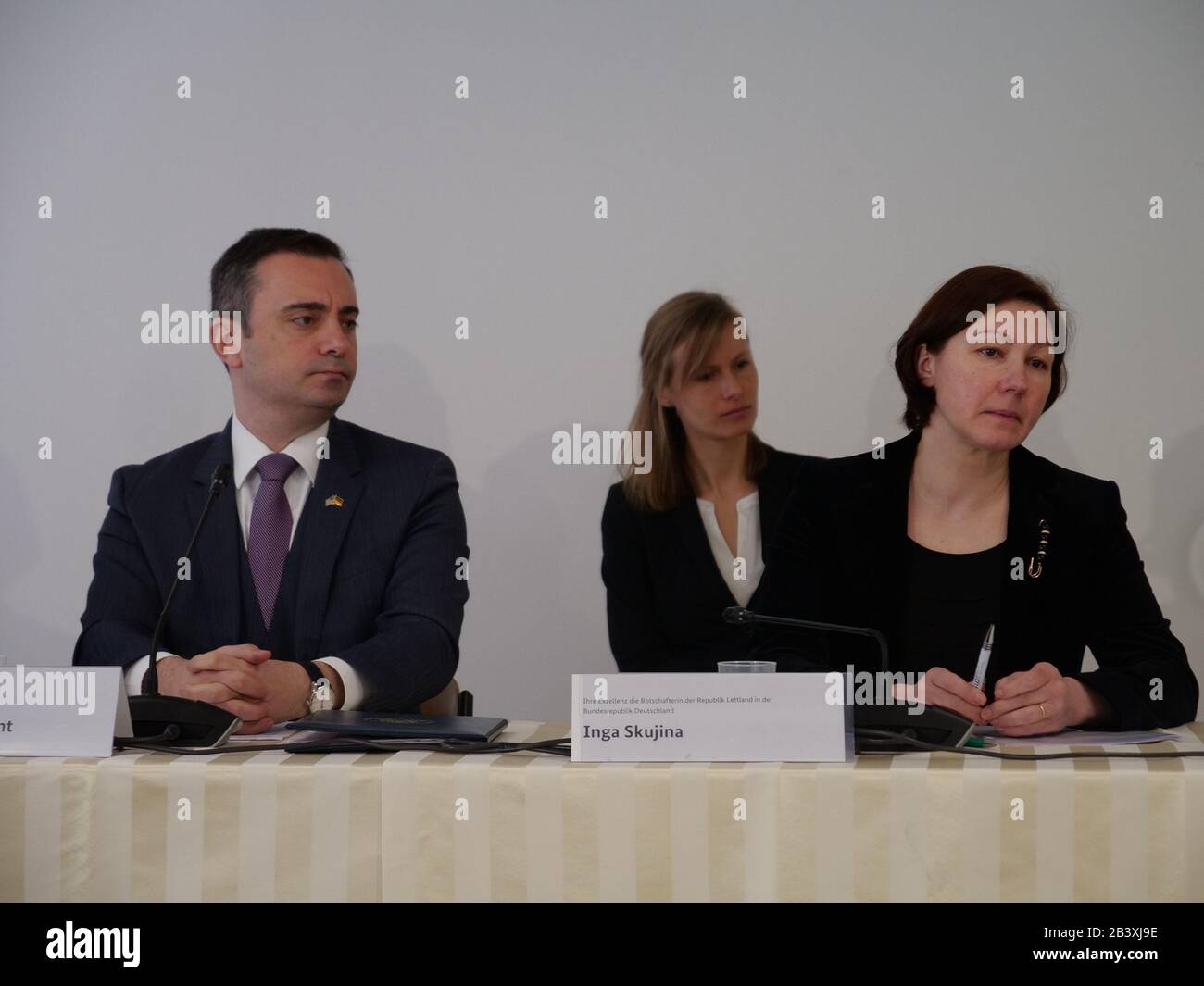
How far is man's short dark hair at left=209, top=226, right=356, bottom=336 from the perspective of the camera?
2961 millimetres

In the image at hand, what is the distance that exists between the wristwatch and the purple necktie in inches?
17.5

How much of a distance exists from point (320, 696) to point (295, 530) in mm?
550

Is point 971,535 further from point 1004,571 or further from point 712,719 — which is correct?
point 712,719

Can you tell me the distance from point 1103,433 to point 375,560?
165 cm

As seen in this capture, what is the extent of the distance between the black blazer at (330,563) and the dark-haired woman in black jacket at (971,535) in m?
0.66

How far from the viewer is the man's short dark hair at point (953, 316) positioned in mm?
2604

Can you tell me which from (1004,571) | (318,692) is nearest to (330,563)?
(318,692)

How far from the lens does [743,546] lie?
2949 millimetres

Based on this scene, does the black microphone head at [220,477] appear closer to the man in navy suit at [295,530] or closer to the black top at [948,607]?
the man in navy suit at [295,530]

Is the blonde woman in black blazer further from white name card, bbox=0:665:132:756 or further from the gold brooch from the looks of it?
white name card, bbox=0:665:132:756

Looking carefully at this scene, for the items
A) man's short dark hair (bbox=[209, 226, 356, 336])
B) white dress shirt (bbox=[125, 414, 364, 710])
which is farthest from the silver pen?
man's short dark hair (bbox=[209, 226, 356, 336])

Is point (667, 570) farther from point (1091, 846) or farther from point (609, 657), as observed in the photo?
point (1091, 846)

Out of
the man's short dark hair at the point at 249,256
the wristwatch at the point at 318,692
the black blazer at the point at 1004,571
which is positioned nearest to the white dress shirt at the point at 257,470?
the man's short dark hair at the point at 249,256

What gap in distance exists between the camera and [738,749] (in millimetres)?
1649
